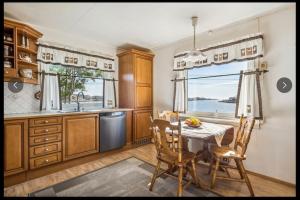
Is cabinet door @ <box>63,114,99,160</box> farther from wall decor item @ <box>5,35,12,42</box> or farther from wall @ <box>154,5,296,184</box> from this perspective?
wall @ <box>154,5,296,184</box>

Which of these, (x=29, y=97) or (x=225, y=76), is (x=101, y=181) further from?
(x=225, y=76)

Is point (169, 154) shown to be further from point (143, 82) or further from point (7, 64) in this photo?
point (7, 64)

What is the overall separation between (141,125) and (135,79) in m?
1.10

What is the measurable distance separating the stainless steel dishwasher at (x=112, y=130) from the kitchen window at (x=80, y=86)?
69 cm

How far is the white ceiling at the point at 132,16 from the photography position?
7.41 feet

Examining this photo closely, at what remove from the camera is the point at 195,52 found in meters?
2.34

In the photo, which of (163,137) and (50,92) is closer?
(163,137)

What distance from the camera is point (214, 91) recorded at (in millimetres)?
3240

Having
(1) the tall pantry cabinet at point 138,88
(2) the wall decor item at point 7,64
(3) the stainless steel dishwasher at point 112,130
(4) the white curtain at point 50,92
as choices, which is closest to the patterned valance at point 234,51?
(1) the tall pantry cabinet at point 138,88

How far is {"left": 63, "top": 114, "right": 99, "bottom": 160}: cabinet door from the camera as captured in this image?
2.75 meters

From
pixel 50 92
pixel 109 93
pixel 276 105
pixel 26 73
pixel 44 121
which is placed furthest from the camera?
pixel 109 93

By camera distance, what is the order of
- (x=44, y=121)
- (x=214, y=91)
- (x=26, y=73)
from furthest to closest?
(x=214, y=91) < (x=26, y=73) < (x=44, y=121)

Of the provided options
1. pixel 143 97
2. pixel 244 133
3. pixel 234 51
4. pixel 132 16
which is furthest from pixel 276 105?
pixel 143 97

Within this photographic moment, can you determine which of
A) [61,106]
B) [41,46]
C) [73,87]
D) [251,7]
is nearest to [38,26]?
[41,46]
